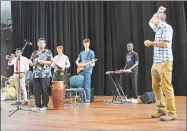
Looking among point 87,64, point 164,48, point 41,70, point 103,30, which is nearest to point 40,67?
point 41,70

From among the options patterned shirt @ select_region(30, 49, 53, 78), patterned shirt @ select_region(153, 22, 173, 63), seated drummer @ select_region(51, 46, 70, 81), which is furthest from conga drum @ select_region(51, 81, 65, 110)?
patterned shirt @ select_region(153, 22, 173, 63)

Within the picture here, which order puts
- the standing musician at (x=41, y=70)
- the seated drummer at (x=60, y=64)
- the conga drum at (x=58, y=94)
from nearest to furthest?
1. the standing musician at (x=41, y=70)
2. the conga drum at (x=58, y=94)
3. the seated drummer at (x=60, y=64)

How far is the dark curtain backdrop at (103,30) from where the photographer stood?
25.9 feet

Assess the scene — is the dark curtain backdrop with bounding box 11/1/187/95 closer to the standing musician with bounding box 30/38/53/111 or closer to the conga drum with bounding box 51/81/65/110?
the conga drum with bounding box 51/81/65/110

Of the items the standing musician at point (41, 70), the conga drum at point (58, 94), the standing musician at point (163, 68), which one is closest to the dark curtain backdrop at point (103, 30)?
the conga drum at point (58, 94)

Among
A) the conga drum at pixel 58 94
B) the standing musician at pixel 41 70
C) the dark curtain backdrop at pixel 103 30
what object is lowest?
the conga drum at pixel 58 94

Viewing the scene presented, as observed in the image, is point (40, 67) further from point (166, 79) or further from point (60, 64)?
point (166, 79)

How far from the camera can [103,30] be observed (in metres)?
9.12

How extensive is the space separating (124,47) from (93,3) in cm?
171

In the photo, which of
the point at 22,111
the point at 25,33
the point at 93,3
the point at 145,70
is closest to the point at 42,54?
the point at 22,111

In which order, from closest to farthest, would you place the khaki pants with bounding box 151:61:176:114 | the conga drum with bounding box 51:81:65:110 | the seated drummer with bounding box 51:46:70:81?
the khaki pants with bounding box 151:61:176:114 < the conga drum with bounding box 51:81:65:110 < the seated drummer with bounding box 51:46:70:81

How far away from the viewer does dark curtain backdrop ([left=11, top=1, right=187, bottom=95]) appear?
→ 790 centimetres

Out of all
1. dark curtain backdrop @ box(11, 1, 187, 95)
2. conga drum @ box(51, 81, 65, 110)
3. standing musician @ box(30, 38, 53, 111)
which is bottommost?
conga drum @ box(51, 81, 65, 110)

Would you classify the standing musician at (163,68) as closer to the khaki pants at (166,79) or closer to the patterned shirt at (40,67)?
the khaki pants at (166,79)
